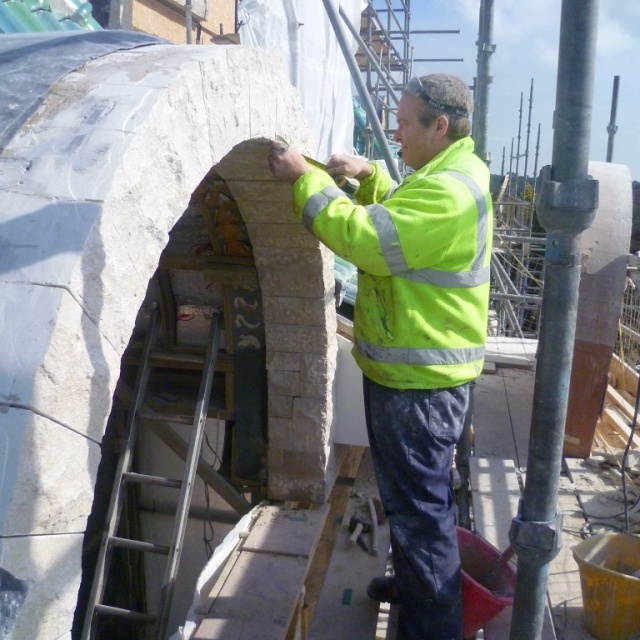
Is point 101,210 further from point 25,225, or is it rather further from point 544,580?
point 544,580

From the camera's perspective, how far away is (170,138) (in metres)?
2.04

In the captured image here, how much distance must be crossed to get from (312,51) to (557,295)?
14.9 ft

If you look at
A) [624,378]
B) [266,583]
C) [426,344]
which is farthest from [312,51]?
[266,583]

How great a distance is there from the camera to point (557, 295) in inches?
87.5

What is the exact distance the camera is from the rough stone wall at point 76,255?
1.49 m

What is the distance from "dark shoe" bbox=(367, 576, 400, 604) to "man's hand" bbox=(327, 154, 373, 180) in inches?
69.7

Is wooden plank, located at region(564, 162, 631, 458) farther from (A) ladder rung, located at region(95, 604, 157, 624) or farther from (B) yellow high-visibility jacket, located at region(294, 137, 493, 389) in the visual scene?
(A) ladder rung, located at region(95, 604, 157, 624)

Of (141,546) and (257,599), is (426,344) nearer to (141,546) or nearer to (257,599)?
(257,599)

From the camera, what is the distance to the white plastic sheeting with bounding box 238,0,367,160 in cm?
560

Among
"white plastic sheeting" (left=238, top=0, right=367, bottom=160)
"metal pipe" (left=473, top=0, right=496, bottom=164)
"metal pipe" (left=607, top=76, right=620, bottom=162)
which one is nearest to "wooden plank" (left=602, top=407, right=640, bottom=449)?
"metal pipe" (left=473, top=0, right=496, bottom=164)

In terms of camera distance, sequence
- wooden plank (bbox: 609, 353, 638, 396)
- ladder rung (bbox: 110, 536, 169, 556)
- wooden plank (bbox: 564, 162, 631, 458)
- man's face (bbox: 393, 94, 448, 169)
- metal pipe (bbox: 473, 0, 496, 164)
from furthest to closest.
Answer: wooden plank (bbox: 609, 353, 638, 396) → metal pipe (bbox: 473, 0, 496, 164) → wooden plank (bbox: 564, 162, 631, 458) → ladder rung (bbox: 110, 536, 169, 556) → man's face (bbox: 393, 94, 448, 169)

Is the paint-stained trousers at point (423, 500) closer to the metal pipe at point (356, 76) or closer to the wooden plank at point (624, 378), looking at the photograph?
the metal pipe at point (356, 76)

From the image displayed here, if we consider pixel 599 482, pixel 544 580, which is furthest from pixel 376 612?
pixel 599 482

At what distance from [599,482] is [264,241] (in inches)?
96.2
